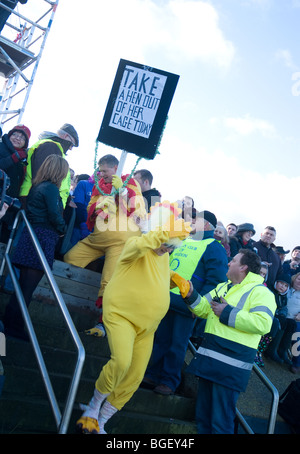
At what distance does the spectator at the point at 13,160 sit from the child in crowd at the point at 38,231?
44 centimetres

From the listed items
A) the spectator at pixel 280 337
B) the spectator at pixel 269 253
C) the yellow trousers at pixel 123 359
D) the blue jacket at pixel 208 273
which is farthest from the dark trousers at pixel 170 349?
the spectator at pixel 269 253

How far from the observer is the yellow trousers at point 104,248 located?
4.46 m

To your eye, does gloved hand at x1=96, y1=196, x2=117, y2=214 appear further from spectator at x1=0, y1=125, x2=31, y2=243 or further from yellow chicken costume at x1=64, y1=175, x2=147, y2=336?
spectator at x1=0, y1=125, x2=31, y2=243

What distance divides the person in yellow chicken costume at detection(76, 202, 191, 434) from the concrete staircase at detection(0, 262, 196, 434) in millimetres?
397

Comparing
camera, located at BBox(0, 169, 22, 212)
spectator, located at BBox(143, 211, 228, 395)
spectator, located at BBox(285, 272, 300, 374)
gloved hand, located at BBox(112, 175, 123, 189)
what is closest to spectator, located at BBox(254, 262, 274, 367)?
spectator, located at BBox(285, 272, 300, 374)

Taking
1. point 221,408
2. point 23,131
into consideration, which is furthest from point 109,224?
point 221,408

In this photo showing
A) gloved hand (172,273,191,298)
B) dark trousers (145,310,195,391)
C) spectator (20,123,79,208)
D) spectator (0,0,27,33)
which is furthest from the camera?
spectator (0,0,27,33)

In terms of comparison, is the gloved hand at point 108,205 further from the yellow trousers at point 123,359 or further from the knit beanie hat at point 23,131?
the yellow trousers at point 123,359

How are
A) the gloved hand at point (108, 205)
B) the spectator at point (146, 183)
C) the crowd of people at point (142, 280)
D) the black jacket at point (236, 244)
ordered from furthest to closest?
the black jacket at point (236, 244) < the spectator at point (146, 183) < the gloved hand at point (108, 205) < the crowd of people at point (142, 280)

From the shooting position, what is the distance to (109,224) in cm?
454

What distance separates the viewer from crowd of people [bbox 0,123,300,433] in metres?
3.30

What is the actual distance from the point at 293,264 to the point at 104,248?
495cm

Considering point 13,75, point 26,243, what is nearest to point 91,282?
point 26,243
